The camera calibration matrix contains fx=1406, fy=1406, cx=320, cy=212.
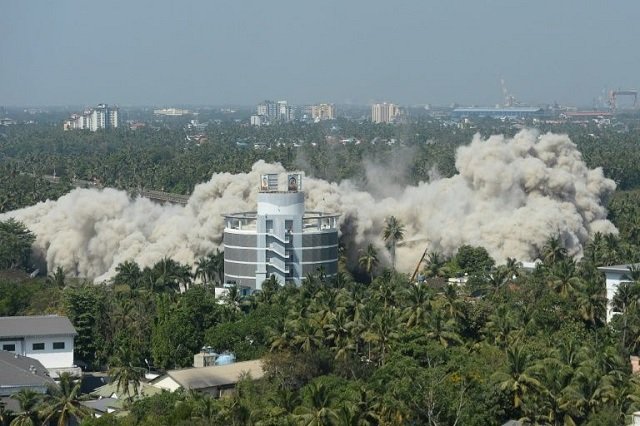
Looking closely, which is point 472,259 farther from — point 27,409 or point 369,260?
point 27,409

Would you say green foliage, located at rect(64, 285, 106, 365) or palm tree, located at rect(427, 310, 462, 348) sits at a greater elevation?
palm tree, located at rect(427, 310, 462, 348)

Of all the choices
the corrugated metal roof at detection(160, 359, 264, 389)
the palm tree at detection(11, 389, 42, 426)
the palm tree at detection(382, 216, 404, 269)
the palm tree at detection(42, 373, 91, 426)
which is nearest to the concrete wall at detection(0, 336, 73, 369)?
the corrugated metal roof at detection(160, 359, 264, 389)

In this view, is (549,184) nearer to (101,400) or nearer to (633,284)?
(633,284)

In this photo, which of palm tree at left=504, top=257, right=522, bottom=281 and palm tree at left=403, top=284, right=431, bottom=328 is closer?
palm tree at left=403, top=284, right=431, bottom=328

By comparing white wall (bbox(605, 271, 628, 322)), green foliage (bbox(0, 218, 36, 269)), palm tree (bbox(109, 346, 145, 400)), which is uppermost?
white wall (bbox(605, 271, 628, 322))

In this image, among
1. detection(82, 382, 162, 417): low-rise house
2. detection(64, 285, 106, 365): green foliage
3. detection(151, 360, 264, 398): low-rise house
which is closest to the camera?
detection(82, 382, 162, 417): low-rise house

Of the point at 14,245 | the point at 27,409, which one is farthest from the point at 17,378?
the point at 14,245

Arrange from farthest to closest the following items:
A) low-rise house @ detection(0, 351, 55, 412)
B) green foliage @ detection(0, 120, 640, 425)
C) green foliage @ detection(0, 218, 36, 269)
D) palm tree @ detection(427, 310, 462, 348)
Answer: green foliage @ detection(0, 218, 36, 269)
palm tree @ detection(427, 310, 462, 348)
low-rise house @ detection(0, 351, 55, 412)
green foliage @ detection(0, 120, 640, 425)

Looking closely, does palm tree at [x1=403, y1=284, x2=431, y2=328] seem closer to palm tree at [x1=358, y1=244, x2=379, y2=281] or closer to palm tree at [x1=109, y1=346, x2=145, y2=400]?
palm tree at [x1=109, y1=346, x2=145, y2=400]
